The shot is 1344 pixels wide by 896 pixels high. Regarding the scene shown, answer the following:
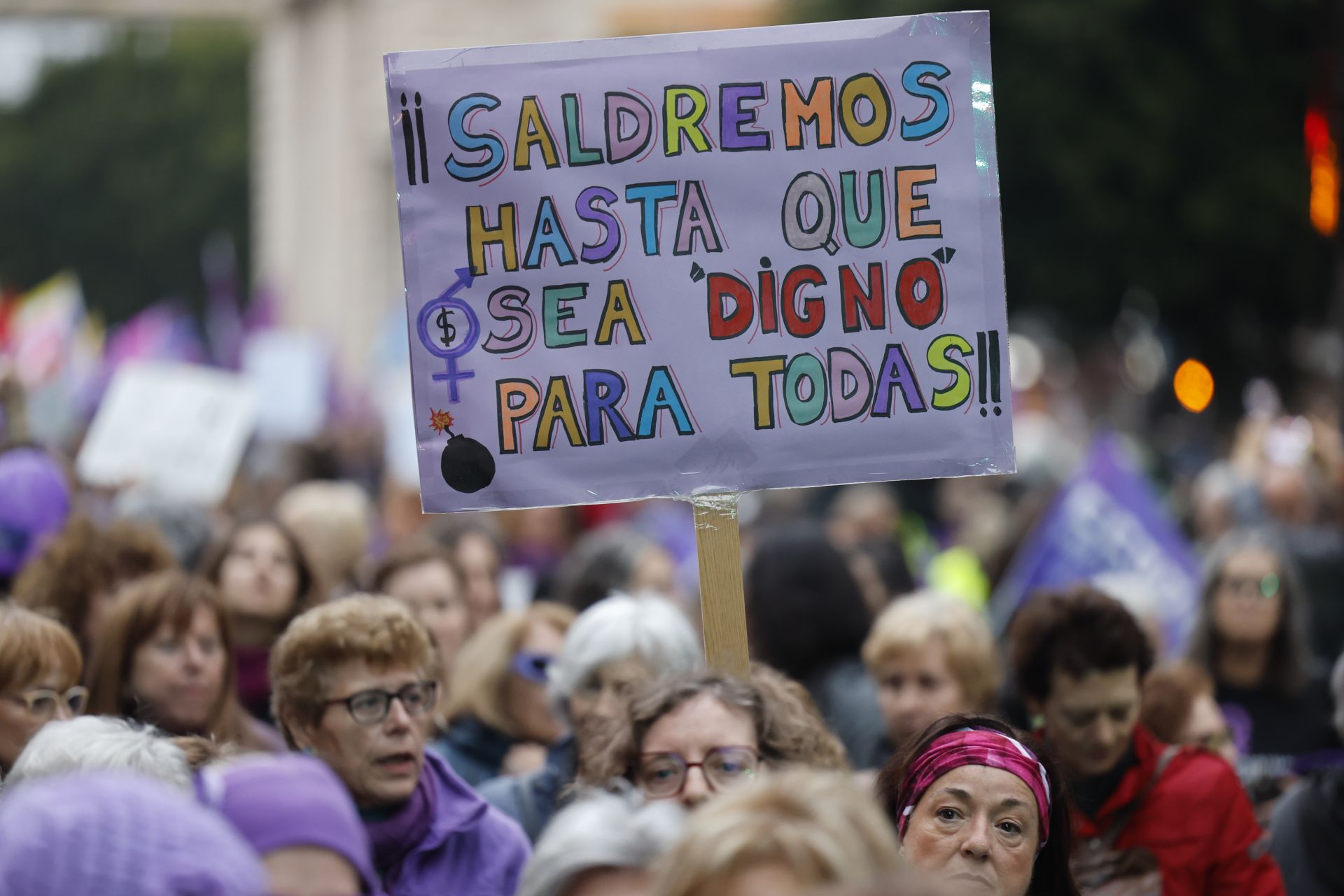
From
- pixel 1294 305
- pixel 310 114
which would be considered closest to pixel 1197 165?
pixel 1294 305

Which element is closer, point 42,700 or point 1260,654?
point 42,700

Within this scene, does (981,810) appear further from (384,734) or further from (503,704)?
(503,704)

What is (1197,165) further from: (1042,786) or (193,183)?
(193,183)

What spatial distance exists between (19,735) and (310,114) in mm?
25304

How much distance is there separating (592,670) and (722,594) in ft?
2.81

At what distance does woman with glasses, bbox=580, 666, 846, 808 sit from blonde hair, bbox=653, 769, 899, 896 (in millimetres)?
1090

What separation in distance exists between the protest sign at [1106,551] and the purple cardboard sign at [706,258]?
12.6 feet

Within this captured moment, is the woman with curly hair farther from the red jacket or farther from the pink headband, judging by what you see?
the red jacket

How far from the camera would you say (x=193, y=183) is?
198 feet

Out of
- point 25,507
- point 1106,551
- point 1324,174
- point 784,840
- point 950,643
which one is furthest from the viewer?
point 1324,174

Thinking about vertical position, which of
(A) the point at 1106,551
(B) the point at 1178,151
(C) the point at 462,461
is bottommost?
(A) the point at 1106,551

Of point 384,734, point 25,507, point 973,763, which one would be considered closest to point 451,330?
point 384,734

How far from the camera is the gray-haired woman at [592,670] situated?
4.50 meters

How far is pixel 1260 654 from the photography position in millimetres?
6027
